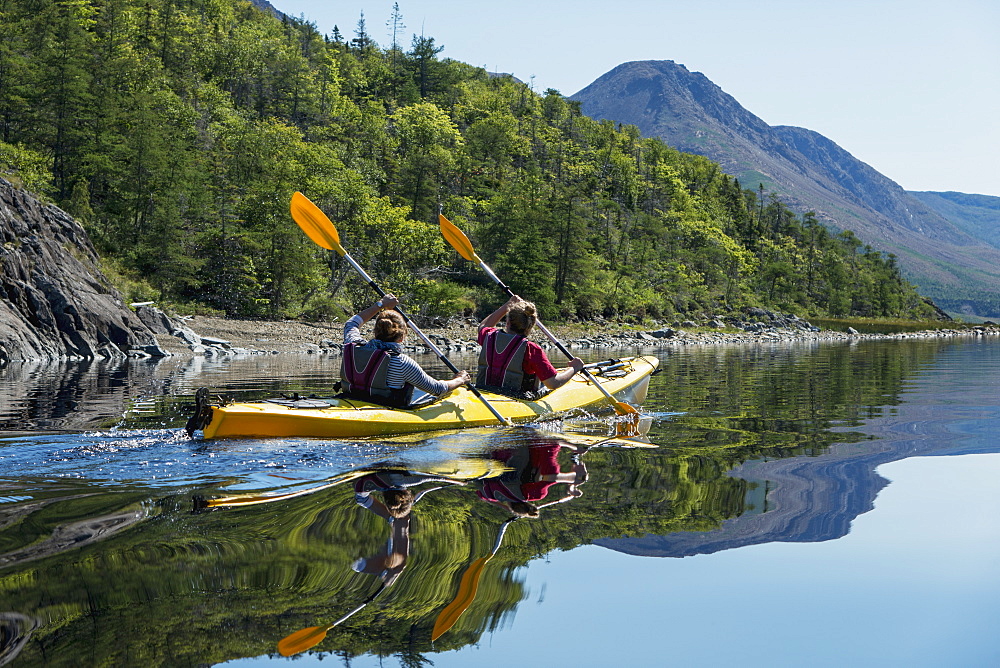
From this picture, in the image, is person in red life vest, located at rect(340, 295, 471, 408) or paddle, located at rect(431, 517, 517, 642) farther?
person in red life vest, located at rect(340, 295, 471, 408)

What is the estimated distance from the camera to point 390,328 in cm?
758

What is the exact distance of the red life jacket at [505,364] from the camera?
9.35m

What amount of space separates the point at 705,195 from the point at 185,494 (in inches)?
3938

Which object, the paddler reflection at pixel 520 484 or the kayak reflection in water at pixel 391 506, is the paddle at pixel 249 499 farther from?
the paddler reflection at pixel 520 484

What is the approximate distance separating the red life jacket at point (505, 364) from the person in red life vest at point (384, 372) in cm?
131

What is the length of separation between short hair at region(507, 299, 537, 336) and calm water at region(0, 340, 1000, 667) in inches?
58.9

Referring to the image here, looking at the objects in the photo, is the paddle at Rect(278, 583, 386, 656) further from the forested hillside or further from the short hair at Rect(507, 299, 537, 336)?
the forested hillside

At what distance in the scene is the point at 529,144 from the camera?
8075 cm

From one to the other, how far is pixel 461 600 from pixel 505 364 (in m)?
6.38

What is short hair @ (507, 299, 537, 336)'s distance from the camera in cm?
884

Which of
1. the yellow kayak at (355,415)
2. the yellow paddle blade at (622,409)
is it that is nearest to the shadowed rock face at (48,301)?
the yellow kayak at (355,415)

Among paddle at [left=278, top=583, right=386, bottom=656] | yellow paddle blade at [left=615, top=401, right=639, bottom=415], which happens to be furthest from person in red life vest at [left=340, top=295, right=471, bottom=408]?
paddle at [left=278, top=583, right=386, bottom=656]

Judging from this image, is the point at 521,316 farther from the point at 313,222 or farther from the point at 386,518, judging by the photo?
the point at 386,518

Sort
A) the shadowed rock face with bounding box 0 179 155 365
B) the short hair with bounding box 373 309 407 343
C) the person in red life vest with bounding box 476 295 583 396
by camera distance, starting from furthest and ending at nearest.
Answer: the shadowed rock face with bounding box 0 179 155 365, the person in red life vest with bounding box 476 295 583 396, the short hair with bounding box 373 309 407 343
